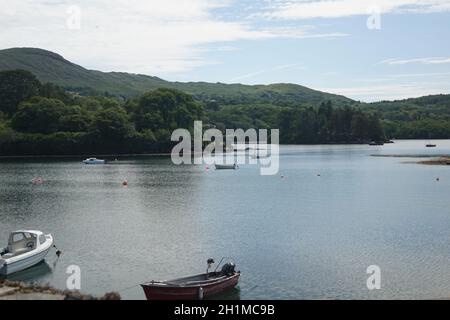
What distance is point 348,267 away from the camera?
149ft

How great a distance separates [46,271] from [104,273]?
538cm

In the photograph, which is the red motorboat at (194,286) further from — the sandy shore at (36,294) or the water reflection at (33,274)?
the water reflection at (33,274)

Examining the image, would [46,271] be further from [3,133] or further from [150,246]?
[3,133]

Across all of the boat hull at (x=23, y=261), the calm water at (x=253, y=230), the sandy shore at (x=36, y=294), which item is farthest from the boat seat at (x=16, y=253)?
the sandy shore at (x=36, y=294)

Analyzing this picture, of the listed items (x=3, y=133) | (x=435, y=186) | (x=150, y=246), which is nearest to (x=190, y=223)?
(x=150, y=246)

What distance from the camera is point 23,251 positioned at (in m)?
46.3

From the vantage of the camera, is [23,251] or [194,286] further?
[23,251]

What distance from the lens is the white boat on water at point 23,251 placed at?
43531 millimetres

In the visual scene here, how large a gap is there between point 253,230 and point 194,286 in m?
25.3

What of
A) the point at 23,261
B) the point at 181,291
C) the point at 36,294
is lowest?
the point at 181,291

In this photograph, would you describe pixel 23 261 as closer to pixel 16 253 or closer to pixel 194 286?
pixel 16 253

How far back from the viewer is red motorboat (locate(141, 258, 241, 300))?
36.0 metres

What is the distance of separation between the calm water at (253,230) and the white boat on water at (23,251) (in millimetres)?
844

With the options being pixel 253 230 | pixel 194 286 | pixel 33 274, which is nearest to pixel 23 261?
pixel 33 274
